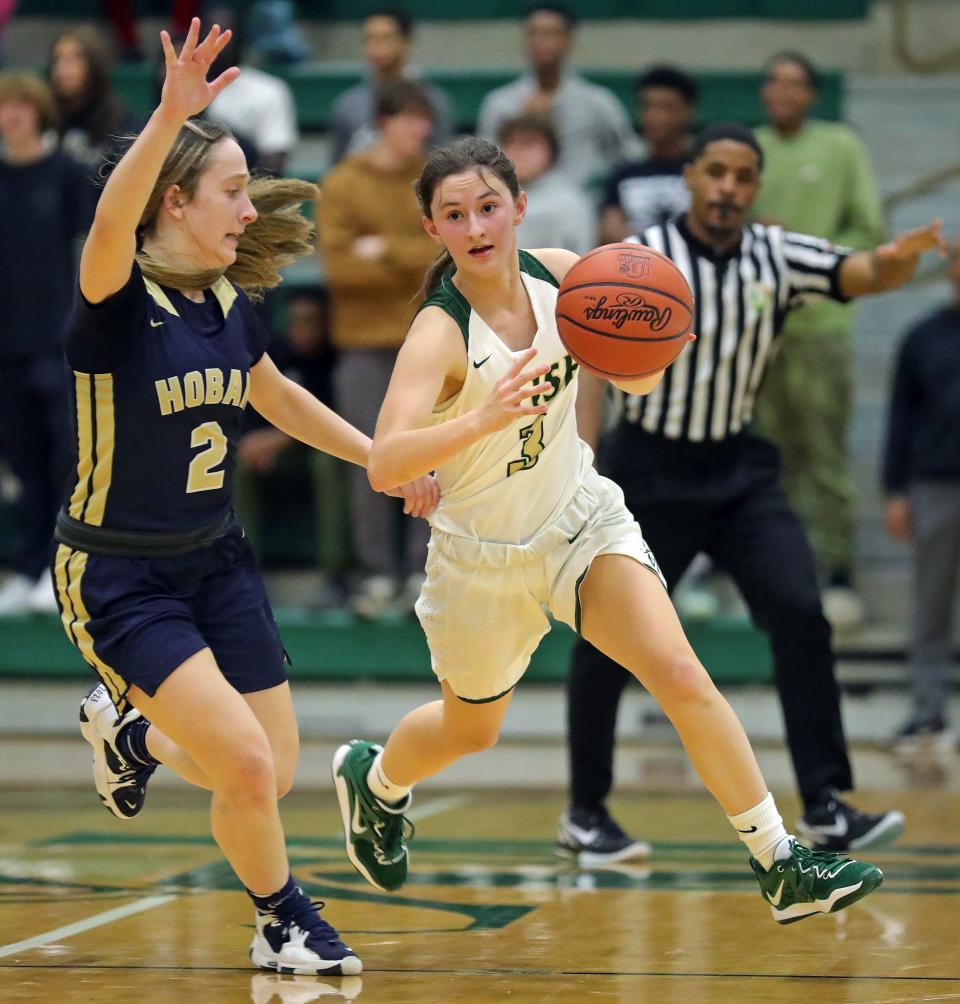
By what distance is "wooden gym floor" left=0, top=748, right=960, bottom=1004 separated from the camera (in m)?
4.18

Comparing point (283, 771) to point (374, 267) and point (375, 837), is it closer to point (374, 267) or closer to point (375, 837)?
point (375, 837)

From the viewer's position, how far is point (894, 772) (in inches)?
317

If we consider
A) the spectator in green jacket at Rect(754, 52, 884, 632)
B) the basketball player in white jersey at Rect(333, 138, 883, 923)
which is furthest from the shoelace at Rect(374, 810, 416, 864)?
the spectator in green jacket at Rect(754, 52, 884, 632)

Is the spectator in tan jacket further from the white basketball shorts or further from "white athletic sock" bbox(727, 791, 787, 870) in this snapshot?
"white athletic sock" bbox(727, 791, 787, 870)

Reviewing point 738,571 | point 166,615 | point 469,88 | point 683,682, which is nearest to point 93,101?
point 469,88

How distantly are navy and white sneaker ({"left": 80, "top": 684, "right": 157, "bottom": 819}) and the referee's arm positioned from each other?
108 inches

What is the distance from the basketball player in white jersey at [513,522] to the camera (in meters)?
4.37

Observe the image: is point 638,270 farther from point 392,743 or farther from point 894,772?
point 894,772

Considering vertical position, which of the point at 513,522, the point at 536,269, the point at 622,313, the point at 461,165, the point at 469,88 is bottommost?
the point at 513,522

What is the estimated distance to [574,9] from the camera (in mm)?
12727

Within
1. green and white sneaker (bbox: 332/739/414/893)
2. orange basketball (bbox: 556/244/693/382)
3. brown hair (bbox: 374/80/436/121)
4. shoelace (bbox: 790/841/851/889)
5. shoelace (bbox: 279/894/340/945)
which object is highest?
brown hair (bbox: 374/80/436/121)

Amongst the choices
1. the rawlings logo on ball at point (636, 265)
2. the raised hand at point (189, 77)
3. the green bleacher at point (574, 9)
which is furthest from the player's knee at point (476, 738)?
the green bleacher at point (574, 9)

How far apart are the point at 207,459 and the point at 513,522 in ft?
2.68

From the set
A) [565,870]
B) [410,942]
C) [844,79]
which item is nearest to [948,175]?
[844,79]
